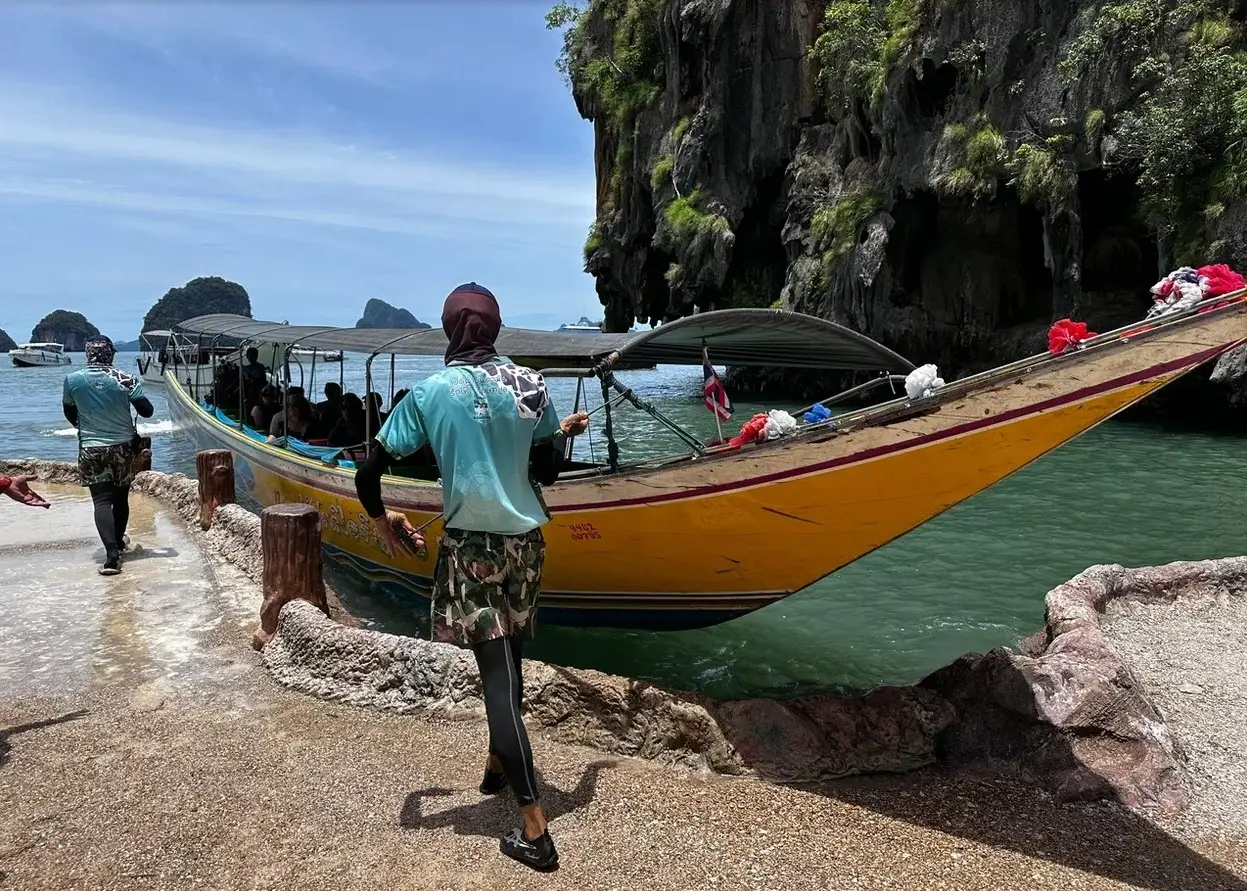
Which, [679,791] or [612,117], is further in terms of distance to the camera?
[612,117]

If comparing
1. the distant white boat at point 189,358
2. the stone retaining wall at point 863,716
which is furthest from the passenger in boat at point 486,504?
the distant white boat at point 189,358

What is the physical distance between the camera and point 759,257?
110 feet

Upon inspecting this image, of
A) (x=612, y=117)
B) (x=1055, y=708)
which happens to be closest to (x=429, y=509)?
(x=1055, y=708)

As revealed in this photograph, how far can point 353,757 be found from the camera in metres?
3.98

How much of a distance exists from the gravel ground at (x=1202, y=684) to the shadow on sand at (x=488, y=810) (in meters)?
2.56

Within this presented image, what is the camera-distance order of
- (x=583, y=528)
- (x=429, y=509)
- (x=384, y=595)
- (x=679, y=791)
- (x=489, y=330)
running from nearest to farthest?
1. (x=489, y=330)
2. (x=679, y=791)
3. (x=583, y=528)
4. (x=429, y=509)
5. (x=384, y=595)

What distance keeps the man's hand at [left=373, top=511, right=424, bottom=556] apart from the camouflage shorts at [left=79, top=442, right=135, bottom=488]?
4907 mm

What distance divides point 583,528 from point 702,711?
1945mm

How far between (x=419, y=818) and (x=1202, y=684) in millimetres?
4502

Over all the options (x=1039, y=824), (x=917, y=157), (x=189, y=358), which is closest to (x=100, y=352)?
(x=1039, y=824)

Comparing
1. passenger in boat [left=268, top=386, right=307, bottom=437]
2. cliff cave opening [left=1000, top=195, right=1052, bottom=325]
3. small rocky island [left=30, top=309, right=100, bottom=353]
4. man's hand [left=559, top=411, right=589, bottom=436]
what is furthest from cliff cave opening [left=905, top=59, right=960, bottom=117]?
small rocky island [left=30, top=309, right=100, bottom=353]

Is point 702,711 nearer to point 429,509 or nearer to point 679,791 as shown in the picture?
point 679,791

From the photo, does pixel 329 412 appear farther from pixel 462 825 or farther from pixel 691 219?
pixel 691 219

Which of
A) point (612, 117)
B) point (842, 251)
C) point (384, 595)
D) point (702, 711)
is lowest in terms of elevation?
point (384, 595)
